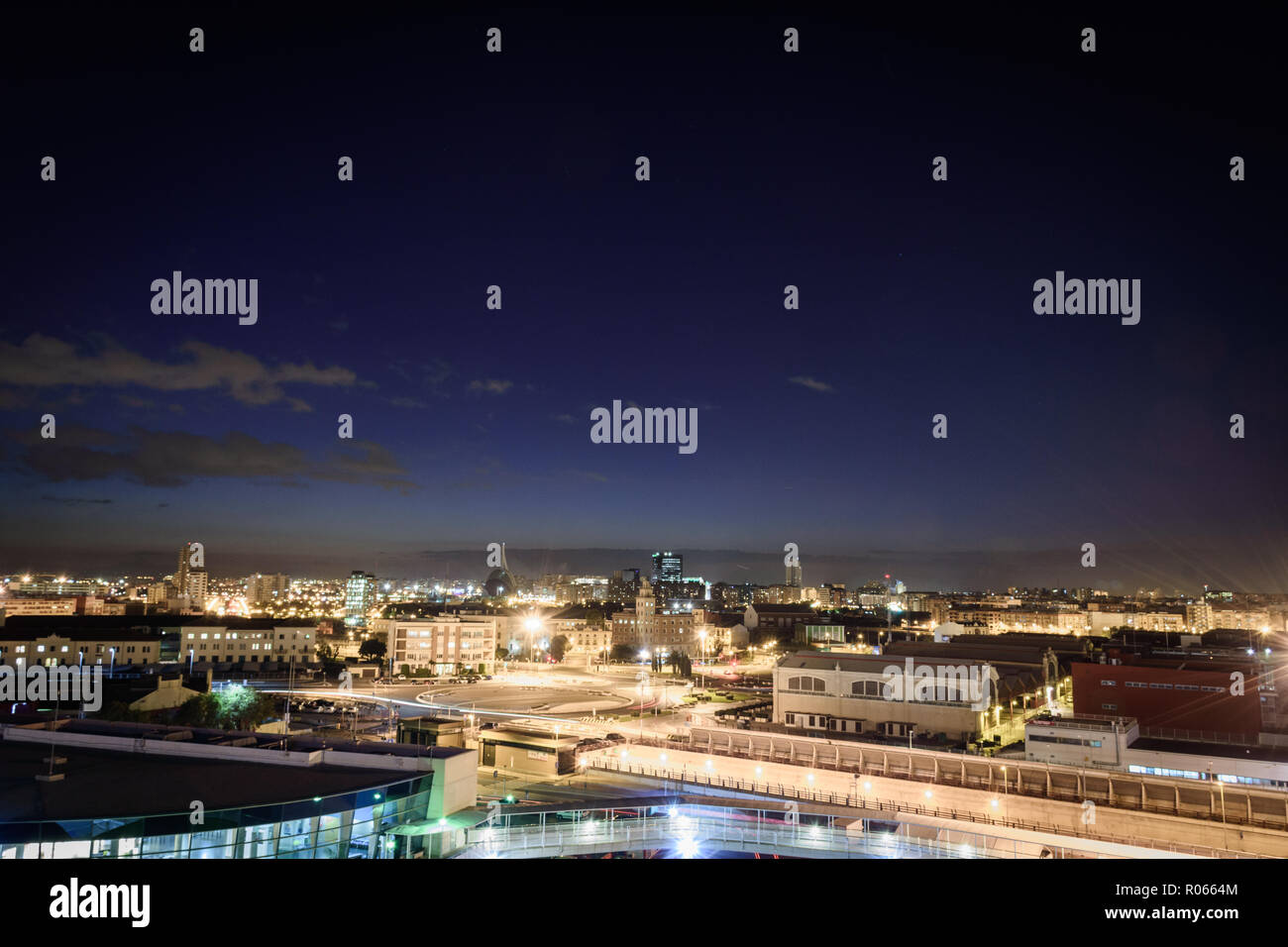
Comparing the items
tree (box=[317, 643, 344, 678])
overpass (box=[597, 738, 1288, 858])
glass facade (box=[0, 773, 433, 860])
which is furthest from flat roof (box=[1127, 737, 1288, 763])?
tree (box=[317, 643, 344, 678])

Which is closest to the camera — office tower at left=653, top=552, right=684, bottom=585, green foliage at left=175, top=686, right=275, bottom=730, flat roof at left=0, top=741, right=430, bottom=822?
flat roof at left=0, top=741, right=430, bottom=822

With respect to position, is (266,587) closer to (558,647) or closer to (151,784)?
(558,647)

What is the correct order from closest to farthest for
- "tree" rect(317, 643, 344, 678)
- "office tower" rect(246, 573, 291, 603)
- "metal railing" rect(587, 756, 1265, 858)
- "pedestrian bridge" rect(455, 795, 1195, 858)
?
"pedestrian bridge" rect(455, 795, 1195, 858) → "metal railing" rect(587, 756, 1265, 858) → "tree" rect(317, 643, 344, 678) → "office tower" rect(246, 573, 291, 603)

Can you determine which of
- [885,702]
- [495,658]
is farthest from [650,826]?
[495,658]

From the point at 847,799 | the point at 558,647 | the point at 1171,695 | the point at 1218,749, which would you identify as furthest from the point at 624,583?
the point at 1218,749

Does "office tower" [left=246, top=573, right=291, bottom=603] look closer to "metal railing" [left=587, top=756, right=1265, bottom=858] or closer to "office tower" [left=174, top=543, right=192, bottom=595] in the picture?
"office tower" [left=174, top=543, right=192, bottom=595]
